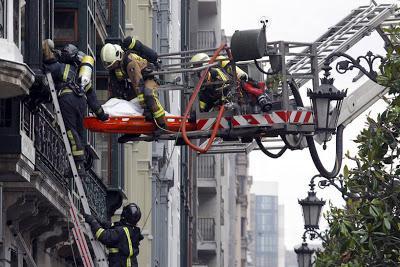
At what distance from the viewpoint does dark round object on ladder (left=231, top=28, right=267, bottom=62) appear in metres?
26.1

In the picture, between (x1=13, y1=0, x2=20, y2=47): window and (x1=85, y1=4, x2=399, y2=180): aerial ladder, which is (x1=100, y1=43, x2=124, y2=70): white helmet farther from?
(x1=13, y1=0, x2=20, y2=47): window

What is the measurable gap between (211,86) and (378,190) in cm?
288

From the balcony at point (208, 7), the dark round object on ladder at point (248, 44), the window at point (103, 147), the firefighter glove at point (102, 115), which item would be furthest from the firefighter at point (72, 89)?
the balcony at point (208, 7)

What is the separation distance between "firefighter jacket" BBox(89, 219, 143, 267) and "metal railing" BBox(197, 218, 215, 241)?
59114 millimetres

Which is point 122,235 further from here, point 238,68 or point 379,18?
point 379,18

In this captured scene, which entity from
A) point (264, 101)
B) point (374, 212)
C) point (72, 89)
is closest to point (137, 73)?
point (72, 89)

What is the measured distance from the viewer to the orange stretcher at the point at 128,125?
28672 millimetres

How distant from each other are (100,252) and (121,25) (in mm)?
16874

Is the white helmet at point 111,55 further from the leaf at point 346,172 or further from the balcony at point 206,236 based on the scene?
the balcony at point 206,236

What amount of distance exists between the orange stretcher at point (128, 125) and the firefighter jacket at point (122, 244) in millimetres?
1456

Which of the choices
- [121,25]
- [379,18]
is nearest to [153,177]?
[121,25]

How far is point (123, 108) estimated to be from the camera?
1132 inches

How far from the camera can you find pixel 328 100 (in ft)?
90.8

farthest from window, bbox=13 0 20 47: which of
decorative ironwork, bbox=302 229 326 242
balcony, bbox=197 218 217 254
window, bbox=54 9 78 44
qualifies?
balcony, bbox=197 218 217 254
